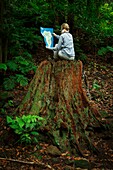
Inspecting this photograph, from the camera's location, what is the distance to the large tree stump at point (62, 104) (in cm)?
570

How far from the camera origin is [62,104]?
19.5 ft

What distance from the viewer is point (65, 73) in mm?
6059

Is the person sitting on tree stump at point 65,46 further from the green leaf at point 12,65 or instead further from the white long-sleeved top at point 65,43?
the green leaf at point 12,65

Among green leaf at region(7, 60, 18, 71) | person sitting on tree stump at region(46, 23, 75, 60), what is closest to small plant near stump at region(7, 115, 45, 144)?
person sitting on tree stump at region(46, 23, 75, 60)

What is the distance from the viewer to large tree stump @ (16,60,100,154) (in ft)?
18.7

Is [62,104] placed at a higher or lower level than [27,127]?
higher

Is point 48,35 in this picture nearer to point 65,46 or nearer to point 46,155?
point 65,46

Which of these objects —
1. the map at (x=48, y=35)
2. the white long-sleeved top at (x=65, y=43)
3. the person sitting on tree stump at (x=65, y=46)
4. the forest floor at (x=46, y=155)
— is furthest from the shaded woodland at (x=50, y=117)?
the map at (x=48, y=35)

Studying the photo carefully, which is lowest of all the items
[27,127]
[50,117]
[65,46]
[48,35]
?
[27,127]

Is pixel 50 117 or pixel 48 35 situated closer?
pixel 50 117

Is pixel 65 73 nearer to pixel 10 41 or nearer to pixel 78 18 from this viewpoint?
pixel 10 41

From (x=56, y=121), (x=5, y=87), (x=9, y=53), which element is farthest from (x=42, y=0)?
(x=56, y=121)

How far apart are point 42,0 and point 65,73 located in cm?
841

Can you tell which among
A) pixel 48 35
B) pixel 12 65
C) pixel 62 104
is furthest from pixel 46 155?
pixel 12 65
